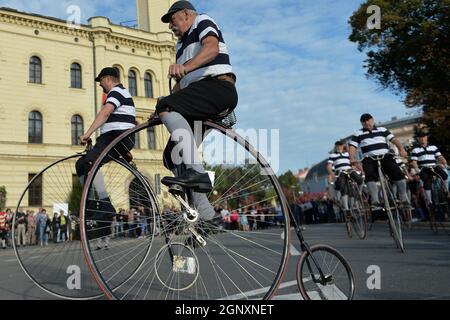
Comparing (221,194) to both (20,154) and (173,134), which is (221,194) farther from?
(20,154)

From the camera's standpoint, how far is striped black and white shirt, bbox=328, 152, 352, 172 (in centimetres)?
1277

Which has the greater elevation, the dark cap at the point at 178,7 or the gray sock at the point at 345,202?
the dark cap at the point at 178,7

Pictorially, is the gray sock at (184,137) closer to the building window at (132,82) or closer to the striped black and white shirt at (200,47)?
the striped black and white shirt at (200,47)

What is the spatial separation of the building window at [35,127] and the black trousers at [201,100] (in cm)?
3472

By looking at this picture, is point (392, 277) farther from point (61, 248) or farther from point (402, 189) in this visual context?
point (61, 248)

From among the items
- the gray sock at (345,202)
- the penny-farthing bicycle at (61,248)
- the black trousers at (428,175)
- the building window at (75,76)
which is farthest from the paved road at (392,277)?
the building window at (75,76)

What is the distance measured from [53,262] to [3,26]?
32.1 meters

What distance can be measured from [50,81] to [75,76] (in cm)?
Result: 235

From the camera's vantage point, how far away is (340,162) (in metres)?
12.9

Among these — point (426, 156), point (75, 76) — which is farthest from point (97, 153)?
point (75, 76)

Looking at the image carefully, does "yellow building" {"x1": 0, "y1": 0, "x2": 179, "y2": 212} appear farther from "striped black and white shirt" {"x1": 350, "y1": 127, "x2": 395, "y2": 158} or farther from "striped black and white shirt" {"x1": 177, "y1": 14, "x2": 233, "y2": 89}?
"striped black and white shirt" {"x1": 177, "y1": 14, "x2": 233, "y2": 89}

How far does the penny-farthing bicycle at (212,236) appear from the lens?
Answer: 351 centimetres

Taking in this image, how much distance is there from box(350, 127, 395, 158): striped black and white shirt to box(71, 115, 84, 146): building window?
32.5 meters

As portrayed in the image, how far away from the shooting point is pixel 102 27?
4016 centimetres
